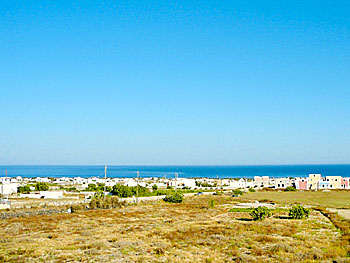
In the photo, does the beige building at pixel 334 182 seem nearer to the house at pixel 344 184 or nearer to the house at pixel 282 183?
the house at pixel 344 184

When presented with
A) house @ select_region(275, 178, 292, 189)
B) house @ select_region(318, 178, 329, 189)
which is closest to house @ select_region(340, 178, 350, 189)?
house @ select_region(318, 178, 329, 189)

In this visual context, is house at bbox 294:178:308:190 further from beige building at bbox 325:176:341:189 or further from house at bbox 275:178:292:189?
beige building at bbox 325:176:341:189

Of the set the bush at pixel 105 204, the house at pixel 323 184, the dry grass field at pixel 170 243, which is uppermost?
the dry grass field at pixel 170 243

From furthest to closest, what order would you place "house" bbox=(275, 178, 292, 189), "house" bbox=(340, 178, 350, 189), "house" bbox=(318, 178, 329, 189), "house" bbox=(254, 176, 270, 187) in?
"house" bbox=(254, 176, 270, 187)
"house" bbox=(275, 178, 292, 189)
"house" bbox=(340, 178, 350, 189)
"house" bbox=(318, 178, 329, 189)

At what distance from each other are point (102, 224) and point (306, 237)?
13.7 meters

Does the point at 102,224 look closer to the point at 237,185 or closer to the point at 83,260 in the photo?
the point at 83,260

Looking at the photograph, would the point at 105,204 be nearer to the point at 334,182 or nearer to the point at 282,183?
the point at 282,183

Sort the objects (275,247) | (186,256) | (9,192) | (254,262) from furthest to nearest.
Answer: (9,192)
(275,247)
(186,256)
(254,262)

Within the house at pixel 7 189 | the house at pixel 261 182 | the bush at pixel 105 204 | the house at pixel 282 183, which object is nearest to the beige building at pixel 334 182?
the house at pixel 282 183

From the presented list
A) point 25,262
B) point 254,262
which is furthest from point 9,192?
point 254,262

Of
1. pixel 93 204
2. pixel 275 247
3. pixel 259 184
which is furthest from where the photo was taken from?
pixel 259 184

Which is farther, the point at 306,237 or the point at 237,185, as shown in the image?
the point at 237,185

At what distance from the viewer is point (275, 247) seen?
15.5 m

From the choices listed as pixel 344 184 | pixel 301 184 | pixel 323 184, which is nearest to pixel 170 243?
pixel 301 184
